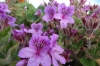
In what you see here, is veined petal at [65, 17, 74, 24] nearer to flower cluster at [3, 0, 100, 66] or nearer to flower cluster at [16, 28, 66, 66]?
flower cluster at [3, 0, 100, 66]

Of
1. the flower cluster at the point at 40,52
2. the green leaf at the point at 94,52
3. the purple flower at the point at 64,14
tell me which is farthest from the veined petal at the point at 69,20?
the flower cluster at the point at 40,52

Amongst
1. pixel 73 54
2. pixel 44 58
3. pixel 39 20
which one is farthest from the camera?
pixel 39 20

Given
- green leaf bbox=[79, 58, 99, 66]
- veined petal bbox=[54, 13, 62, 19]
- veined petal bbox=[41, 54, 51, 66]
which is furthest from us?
veined petal bbox=[54, 13, 62, 19]

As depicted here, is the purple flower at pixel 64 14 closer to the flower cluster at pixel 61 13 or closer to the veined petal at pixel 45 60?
the flower cluster at pixel 61 13

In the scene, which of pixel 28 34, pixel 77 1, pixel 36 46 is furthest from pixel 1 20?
pixel 77 1

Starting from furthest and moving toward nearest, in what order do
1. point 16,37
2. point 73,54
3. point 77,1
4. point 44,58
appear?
point 77,1 → point 73,54 → point 16,37 → point 44,58

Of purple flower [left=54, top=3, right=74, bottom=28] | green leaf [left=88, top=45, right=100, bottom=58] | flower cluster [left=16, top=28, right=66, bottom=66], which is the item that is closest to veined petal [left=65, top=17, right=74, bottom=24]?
purple flower [left=54, top=3, right=74, bottom=28]

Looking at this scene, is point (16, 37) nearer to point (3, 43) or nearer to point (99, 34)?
point (3, 43)

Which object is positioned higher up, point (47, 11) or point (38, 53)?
point (47, 11)
